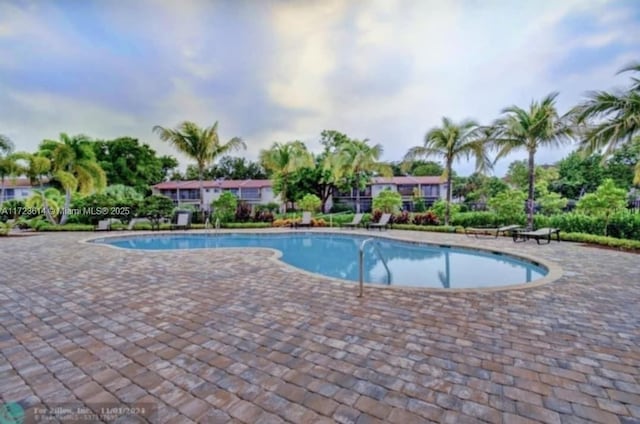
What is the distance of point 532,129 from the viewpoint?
11.7 meters

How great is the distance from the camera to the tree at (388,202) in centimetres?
1797

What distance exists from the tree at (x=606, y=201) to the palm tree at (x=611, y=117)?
3.26 metres

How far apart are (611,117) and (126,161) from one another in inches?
1386

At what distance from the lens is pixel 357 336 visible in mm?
3311

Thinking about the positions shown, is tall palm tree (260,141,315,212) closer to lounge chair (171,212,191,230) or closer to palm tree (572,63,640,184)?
lounge chair (171,212,191,230)

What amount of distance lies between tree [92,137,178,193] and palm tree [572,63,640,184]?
1309 inches

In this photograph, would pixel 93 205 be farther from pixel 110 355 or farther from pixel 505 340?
pixel 505 340

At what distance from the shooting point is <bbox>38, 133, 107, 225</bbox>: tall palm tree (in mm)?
16109

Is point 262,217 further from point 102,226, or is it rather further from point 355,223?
point 102,226

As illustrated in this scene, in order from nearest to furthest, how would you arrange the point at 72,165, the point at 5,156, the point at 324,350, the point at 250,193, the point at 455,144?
the point at 324,350, the point at 5,156, the point at 455,144, the point at 72,165, the point at 250,193

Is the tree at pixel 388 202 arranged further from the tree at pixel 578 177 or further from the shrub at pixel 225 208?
the tree at pixel 578 177

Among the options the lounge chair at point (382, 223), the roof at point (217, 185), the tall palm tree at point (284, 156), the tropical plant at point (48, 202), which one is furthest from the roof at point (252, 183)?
the lounge chair at point (382, 223)

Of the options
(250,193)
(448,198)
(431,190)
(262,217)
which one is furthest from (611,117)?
(250,193)

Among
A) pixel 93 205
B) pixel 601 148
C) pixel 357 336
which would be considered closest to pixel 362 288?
pixel 357 336
